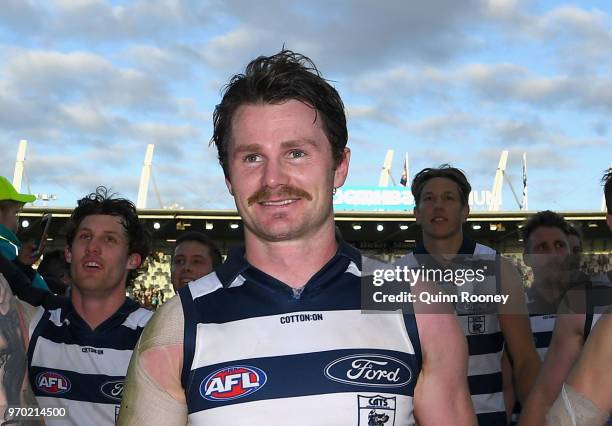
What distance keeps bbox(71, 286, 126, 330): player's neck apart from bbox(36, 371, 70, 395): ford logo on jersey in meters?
0.43

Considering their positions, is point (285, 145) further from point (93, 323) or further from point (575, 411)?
point (93, 323)

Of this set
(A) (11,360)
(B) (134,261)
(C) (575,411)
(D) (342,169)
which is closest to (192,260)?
(B) (134,261)

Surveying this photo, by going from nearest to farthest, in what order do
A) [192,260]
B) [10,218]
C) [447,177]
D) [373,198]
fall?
1. [10,218]
2. [447,177]
3. [192,260]
4. [373,198]

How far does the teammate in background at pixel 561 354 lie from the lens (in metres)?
3.32

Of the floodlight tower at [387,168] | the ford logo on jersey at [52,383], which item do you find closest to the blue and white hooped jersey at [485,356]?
the ford logo on jersey at [52,383]

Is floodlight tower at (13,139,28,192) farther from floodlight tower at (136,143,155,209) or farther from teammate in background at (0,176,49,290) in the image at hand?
teammate in background at (0,176,49,290)

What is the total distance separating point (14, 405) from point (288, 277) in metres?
1.43

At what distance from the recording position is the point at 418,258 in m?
5.94

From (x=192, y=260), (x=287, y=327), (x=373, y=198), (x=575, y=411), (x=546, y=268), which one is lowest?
(x=575, y=411)

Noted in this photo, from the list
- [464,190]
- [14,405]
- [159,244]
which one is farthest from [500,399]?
[159,244]

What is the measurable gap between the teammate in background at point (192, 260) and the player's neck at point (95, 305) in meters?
1.72

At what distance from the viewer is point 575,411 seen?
257 centimetres

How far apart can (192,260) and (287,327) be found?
Result: 4.39 metres

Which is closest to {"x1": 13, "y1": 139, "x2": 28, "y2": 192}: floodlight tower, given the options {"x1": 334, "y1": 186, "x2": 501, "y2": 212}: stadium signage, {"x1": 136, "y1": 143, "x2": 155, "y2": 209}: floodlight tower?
{"x1": 136, "y1": 143, "x2": 155, "y2": 209}: floodlight tower
